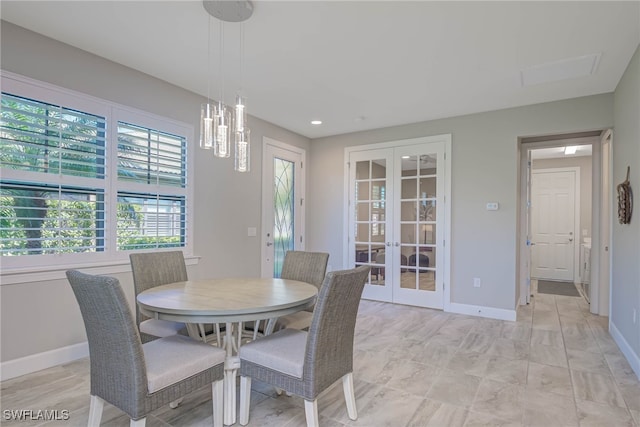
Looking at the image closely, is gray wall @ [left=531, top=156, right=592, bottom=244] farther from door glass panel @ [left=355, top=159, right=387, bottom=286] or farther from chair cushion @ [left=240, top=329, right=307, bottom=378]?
chair cushion @ [left=240, top=329, right=307, bottom=378]

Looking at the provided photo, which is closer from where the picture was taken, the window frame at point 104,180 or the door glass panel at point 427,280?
the window frame at point 104,180

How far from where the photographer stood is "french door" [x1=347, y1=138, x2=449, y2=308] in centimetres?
466

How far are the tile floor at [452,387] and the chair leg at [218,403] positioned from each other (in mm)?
161

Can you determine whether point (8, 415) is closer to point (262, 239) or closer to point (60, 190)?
point (60, 190)

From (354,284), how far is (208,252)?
2.55 metres

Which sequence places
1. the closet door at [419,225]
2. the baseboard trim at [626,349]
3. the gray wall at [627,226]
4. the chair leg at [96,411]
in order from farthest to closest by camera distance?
1. the closet door at [419,225]
2. the gray wall at [627,226]
3. the baseboard trim at [626,349]
4. the chair leg at [96,411]

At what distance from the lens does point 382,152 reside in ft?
16.8

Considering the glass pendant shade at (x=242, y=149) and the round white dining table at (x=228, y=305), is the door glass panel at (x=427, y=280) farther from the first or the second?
the glass pendant shade at (x=242, y=149)

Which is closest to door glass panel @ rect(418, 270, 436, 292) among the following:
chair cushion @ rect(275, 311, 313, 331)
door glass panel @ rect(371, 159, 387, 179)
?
door glass panel @ rect(371, 159, 387, 179)

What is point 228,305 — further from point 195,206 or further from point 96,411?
point 195,206

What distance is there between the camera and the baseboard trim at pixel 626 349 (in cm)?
267

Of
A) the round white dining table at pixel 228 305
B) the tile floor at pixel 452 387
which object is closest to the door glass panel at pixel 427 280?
the tile floor at pixel 452 387

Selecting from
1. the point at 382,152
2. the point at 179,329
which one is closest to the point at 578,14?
the point at 382,152

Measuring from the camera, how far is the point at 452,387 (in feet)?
8.07
